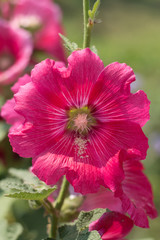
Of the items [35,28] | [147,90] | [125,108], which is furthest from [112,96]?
[147,90]

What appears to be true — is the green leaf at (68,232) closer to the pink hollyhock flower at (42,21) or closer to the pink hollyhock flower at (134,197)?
the pink hollyhock flower at (134,197)

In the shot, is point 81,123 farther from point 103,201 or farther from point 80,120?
point 103,201

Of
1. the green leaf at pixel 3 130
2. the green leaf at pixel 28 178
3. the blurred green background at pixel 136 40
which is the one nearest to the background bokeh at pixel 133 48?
the blurred green background at pixel 136 40

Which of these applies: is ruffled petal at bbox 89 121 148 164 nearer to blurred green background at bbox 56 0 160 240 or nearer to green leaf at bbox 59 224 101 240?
green leaf at bbox 59 224 101 240

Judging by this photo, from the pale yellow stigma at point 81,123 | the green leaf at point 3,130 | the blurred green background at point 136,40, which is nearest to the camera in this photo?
the pale yellow stigma at point 81,123

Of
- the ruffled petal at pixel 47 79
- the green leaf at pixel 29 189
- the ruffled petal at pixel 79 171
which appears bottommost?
the green leaf at pixel 29 189

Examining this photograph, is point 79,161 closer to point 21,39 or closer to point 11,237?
point 11,237

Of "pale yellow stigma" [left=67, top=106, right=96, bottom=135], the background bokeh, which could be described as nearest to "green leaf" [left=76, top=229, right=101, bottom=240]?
"pale yellow stigma" [left=67, top=106, right=96, bottom=135]
